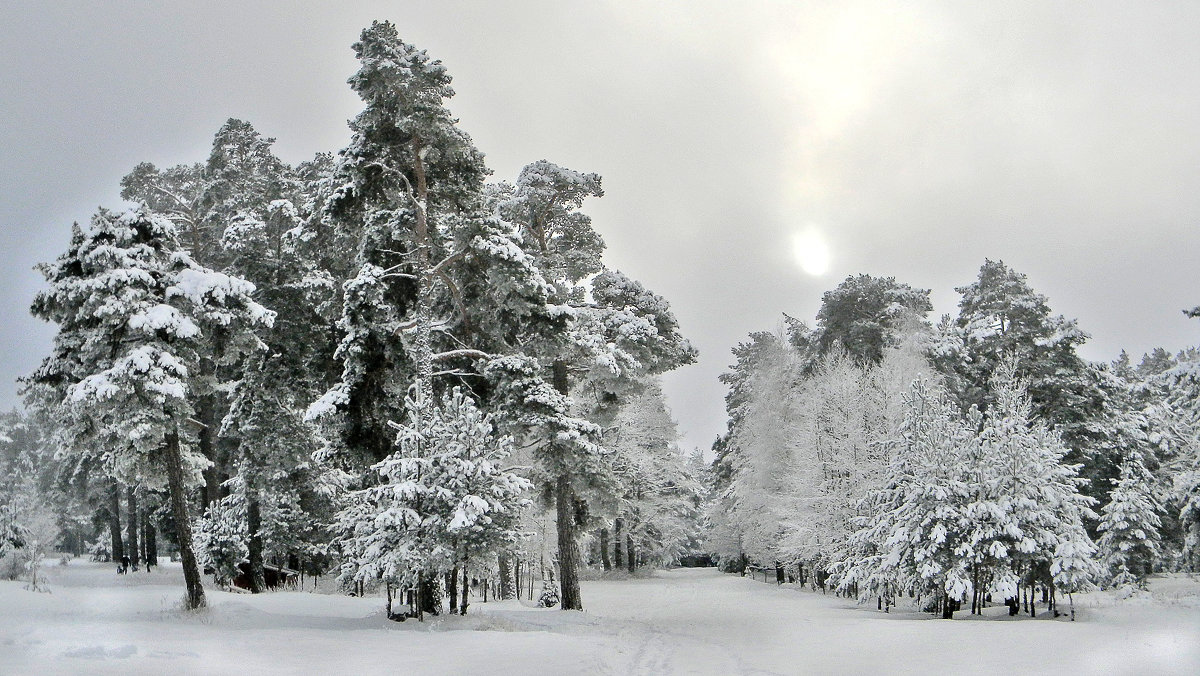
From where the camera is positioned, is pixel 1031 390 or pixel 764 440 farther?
pixel 764 440

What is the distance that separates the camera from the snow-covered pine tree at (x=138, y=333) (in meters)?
15.3

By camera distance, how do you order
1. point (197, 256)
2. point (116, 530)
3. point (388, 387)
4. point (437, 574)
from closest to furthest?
point (437, 574), point (388, 387), point (197, 256), point (116, 530)

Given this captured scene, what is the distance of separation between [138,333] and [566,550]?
12.2m

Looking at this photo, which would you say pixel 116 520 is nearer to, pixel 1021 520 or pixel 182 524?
pixel 182 524

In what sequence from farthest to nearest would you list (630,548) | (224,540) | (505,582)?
1. (630,548)
2. (505,582)
3. (224,540)

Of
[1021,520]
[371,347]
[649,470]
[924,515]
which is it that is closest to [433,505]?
[371,347]

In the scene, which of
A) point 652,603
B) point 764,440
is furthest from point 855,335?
point 652,603

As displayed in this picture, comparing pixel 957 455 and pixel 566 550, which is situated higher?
pixel 957 455

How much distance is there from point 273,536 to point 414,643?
16457mm

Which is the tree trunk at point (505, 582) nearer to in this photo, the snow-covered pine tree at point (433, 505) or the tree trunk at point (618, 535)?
the tree trunk at point (618, 535)

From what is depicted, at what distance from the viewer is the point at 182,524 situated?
16.3 m

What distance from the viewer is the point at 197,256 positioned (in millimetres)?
28844

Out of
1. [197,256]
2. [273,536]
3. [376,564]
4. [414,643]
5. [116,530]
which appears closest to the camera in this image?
[414,643]

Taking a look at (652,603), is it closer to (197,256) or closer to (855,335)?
(855,335)
